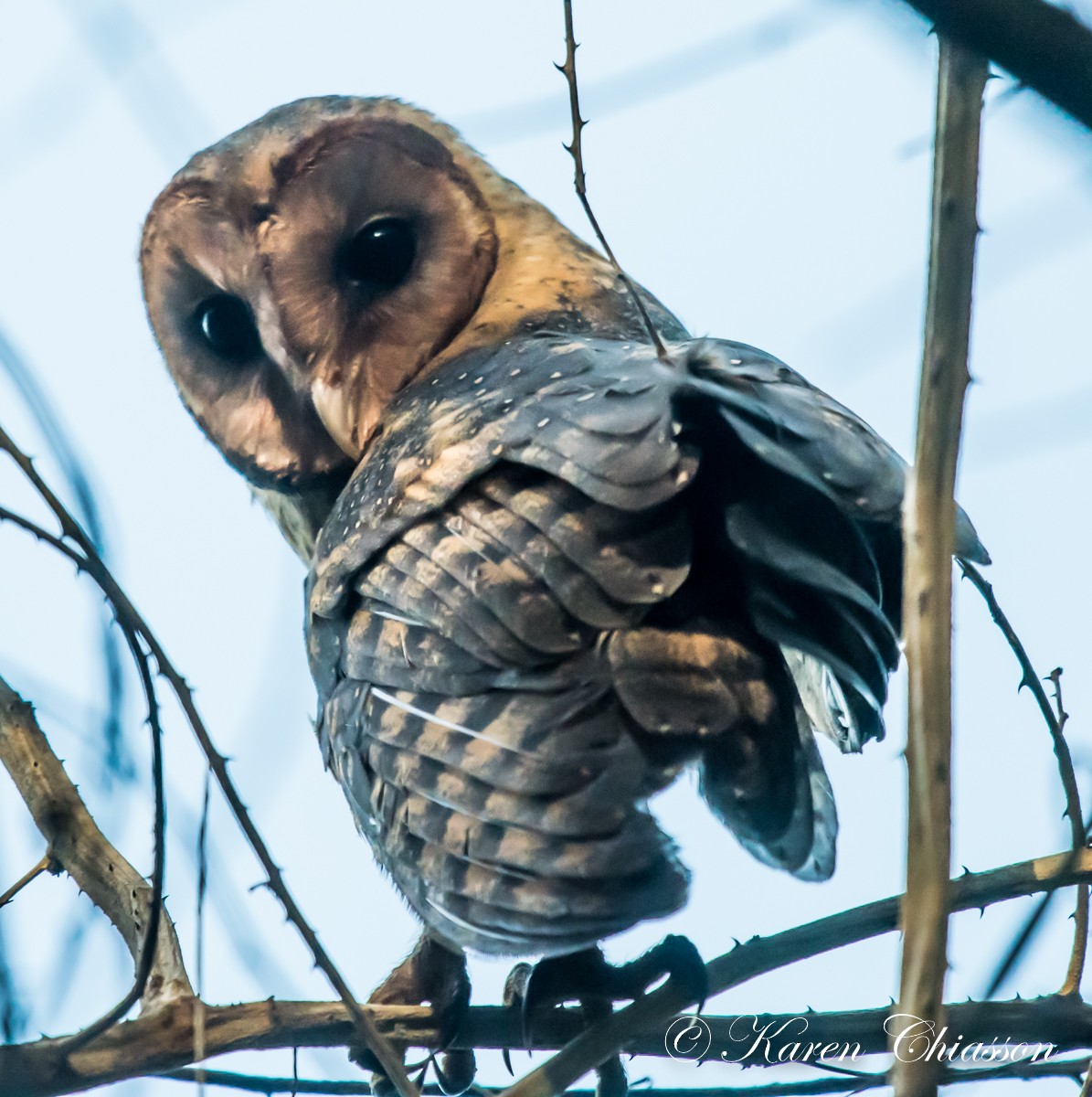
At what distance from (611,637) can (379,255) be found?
1.74m

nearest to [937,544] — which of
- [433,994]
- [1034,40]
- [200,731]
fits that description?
[1034,40]

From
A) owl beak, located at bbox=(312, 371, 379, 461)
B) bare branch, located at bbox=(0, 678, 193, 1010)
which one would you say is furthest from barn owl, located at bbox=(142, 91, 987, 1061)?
owl beak, located at bbox=(312, 371, 379, 461)

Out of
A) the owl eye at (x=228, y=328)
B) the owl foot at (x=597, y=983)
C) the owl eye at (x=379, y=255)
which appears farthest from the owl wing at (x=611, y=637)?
the owl eye at (x=228, y=328)

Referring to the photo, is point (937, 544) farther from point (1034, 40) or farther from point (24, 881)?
point (24, 881)

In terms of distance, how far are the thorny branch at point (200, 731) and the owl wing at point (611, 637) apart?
11.0 inches

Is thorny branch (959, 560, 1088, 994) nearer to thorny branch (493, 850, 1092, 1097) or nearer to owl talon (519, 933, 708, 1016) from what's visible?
thorny branch (493, 850, 1092, 1097)

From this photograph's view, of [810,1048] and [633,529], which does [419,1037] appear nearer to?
[810,1048]


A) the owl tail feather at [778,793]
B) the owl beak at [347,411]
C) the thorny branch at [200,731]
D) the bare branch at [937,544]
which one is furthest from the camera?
the owl beak at [347,411]

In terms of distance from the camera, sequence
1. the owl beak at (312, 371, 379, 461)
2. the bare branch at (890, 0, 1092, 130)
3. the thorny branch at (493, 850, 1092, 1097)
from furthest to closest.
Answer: the owl beak at (312, 371, 379, 461) → the thorny branch at (493, 850, 1092, 1097) → the bare branch at (890, 0, 1092, 130)

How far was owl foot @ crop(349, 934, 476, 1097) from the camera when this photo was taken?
268 cm

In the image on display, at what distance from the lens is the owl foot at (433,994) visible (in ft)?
8.78

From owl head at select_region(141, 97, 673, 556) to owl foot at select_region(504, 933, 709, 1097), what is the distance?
138 cm

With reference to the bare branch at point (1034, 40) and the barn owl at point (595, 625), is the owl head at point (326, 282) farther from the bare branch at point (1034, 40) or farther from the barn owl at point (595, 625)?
the bare branch at point (1034, 40)

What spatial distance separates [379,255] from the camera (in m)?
3.62
